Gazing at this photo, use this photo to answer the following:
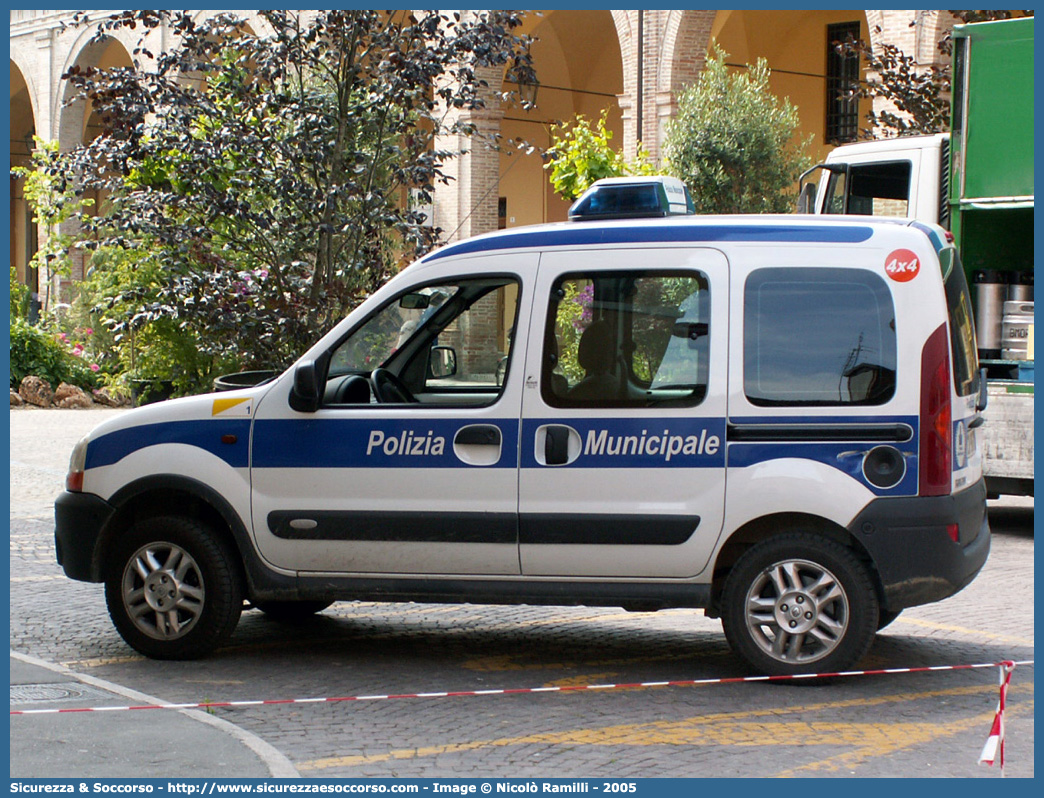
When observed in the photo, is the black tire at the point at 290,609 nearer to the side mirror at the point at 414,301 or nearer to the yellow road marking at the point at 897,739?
the side mirror at the point at 414,301

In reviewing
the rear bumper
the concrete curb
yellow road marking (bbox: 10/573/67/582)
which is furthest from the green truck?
the concrete curb

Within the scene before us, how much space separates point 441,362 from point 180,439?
4.37ft

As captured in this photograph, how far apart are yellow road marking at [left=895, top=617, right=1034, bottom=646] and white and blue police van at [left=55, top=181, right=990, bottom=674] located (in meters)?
1.17

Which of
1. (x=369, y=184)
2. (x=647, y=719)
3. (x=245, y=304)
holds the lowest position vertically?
(x=647, y=719)

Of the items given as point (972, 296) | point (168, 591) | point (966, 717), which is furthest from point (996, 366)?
point (168, 591)

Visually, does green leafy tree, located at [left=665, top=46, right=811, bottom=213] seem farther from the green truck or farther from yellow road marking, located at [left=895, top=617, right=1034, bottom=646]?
yellow road marking, located at [left=895, top=617, right=1034, bottom=646]

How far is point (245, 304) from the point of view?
11.3m

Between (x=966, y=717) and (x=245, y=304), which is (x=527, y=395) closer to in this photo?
(x=966, y=717)

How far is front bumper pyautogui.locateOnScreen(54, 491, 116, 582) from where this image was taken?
6.97 m

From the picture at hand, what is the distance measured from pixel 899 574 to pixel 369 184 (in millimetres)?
6942

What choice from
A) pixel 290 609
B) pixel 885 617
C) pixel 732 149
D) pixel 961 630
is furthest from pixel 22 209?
pixel 885 617

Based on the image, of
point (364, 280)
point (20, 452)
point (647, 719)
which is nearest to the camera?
point (647, 719)

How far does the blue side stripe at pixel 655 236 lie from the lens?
626 centimetres

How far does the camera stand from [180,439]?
6.82m
